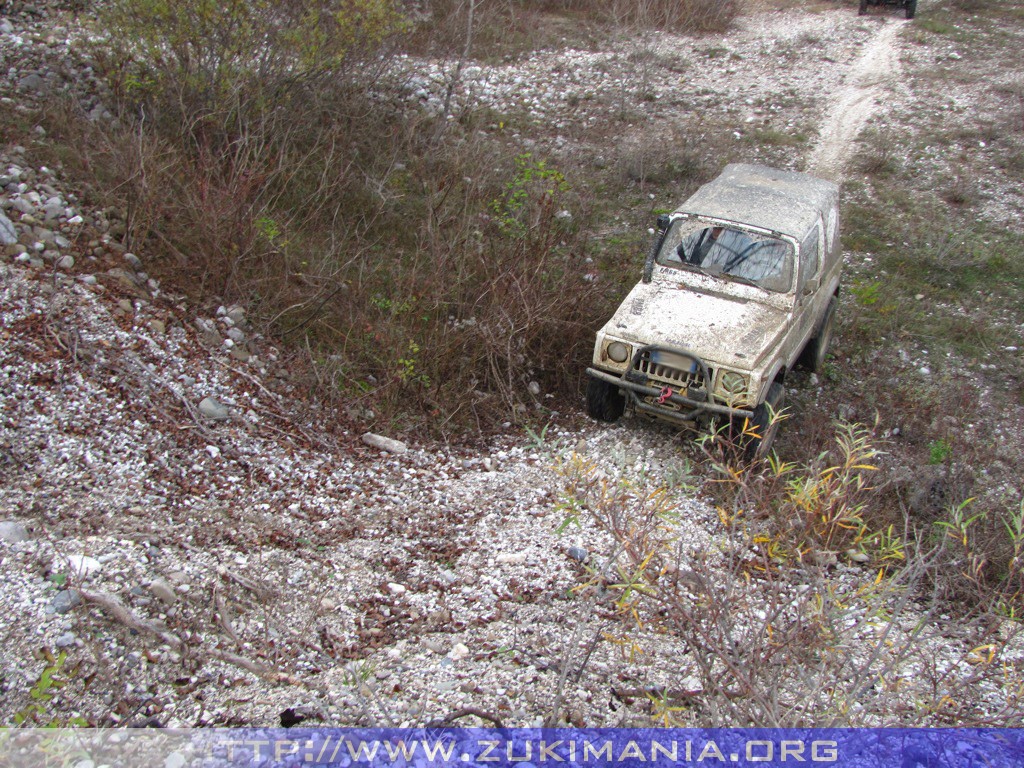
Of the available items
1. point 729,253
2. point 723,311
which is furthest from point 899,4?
point 723,311

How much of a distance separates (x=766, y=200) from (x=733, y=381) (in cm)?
202

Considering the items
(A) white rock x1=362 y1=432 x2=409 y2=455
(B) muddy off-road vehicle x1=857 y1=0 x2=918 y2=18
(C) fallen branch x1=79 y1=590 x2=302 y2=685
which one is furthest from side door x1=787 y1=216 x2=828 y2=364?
(B) muddy off-road vehicle x1=857 y1=0 x2=918 y2=18

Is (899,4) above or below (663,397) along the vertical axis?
above

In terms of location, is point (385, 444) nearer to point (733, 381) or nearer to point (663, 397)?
point (663, 397)

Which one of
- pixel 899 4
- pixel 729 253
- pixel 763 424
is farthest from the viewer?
pixel 899 4

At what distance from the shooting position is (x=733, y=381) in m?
5.46

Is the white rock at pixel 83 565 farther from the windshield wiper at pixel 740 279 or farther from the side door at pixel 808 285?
the side door at pixel 808 285

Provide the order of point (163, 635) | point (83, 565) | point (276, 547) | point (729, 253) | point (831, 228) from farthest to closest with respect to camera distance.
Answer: point (831, 228) < point (729, 253) < point (276, 547) < point (83, 565) < point (163, 635)

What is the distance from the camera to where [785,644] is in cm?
292

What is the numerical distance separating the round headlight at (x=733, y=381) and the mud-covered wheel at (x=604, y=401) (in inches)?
33.4

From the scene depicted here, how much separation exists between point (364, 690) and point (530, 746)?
2.64ft

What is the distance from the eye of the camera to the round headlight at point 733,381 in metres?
5.42

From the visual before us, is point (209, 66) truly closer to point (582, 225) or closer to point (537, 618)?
point (582, 225)

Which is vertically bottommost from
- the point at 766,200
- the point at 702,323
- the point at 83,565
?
the point at 83,565
